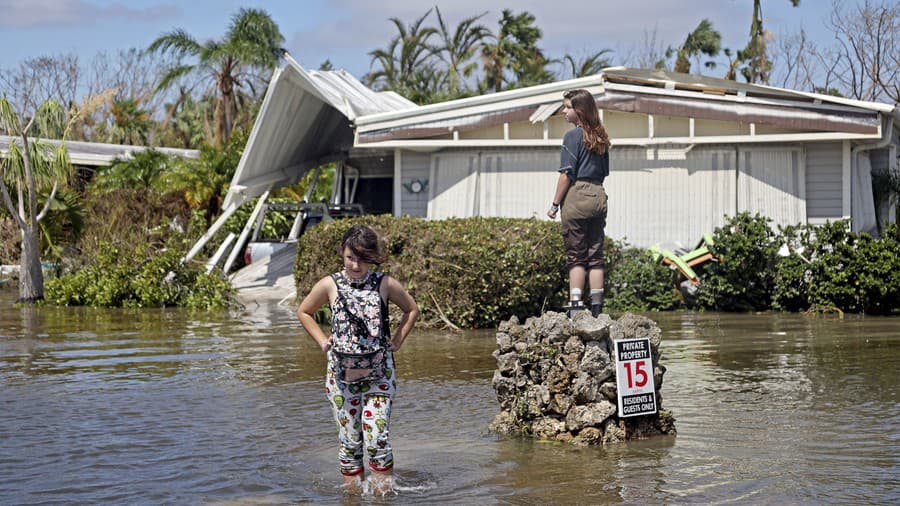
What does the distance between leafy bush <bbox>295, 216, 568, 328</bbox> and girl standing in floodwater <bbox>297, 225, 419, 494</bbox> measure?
7.67 m

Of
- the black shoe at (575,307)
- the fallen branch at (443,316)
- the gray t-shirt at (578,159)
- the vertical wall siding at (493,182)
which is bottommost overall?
the fallen branch at (443,316)

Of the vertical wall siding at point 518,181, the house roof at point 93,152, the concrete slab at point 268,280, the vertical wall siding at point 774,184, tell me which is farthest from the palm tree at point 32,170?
the vertical wall siding at point 774,184

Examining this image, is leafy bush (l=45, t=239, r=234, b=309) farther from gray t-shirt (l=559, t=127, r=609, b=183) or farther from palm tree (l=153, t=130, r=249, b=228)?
gray t-shirt (l=559, t=127, r=609, b=183)

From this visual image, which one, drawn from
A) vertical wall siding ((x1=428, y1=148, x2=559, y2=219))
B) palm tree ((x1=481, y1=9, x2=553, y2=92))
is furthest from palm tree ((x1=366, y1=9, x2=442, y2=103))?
vertical wall siding ((x1=428, y1=148, x2=559, y2=219))

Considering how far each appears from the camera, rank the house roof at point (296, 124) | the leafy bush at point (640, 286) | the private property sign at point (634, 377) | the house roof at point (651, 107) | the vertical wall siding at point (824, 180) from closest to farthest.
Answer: the private property sign at point (634, 377) → the house roof at point (651, 107) → the leafy bush at point (640, 286) → the vertical wall siding at point (824, 180) → the house roof at point (296, 124)

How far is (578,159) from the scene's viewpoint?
9086 millimetres

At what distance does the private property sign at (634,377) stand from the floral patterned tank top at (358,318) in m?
1.76

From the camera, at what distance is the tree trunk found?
65.4 feet

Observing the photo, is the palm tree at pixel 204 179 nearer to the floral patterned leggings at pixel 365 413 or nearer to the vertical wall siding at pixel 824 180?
the vertical wall siding at pixel 824 180

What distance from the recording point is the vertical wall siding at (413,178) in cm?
2036

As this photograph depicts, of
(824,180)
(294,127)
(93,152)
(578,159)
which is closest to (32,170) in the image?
(294,127)

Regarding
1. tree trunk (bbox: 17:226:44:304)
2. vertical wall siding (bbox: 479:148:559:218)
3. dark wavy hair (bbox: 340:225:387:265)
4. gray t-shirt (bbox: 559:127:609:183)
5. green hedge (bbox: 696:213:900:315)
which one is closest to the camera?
dark wavy hair (bbox: 340:225:387:265)

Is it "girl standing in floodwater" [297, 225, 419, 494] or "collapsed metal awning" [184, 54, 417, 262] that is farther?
"collapsed metal awning" [184, 54, 417, 262]

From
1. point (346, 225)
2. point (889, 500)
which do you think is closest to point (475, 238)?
point (346, 225)
